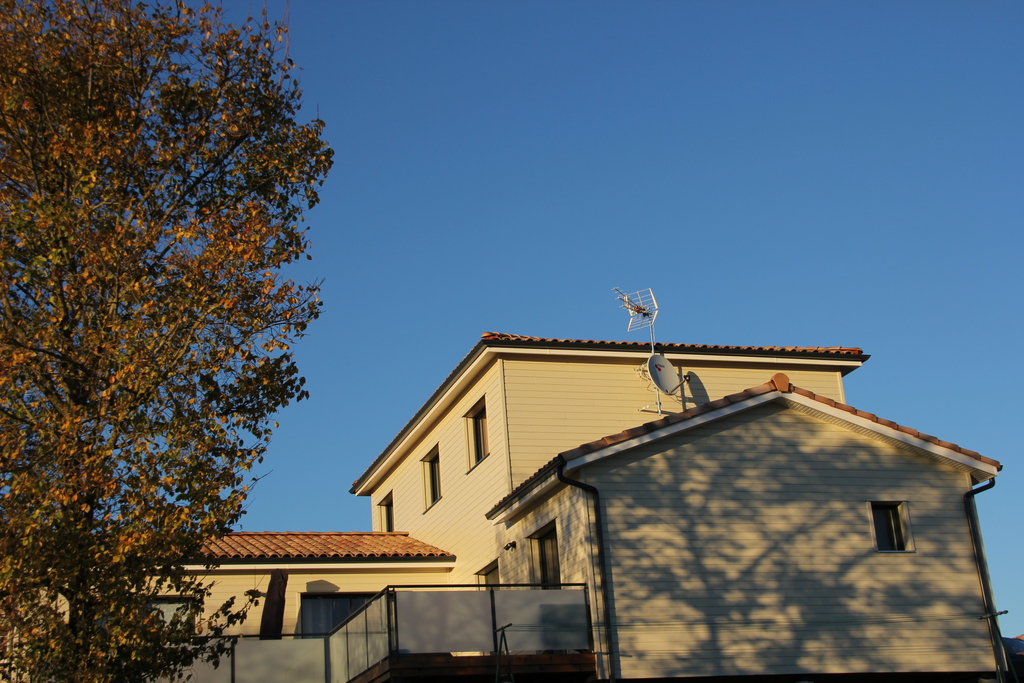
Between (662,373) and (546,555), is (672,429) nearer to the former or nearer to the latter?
(546,555)

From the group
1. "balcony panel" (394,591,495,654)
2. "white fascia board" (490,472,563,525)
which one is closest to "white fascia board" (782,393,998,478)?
"white fascia board" (490,472,563,525)

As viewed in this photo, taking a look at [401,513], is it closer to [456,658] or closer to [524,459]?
[524,459]

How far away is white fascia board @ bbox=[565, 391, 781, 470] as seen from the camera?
53.0 feet

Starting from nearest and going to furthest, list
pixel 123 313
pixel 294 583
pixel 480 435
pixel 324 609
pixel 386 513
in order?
pixel 123 313 → pixel 294 583 → pixel 324 609 → pixel 480 435 → pixel 386 513

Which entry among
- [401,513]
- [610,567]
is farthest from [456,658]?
[401,513]

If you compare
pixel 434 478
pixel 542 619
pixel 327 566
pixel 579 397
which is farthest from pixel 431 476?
pixel 542 619

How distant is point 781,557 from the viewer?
55.2 ft

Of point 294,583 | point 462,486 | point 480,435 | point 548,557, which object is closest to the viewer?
point 548,557

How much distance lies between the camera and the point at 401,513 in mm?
25516

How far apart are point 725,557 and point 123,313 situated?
30.2 feet

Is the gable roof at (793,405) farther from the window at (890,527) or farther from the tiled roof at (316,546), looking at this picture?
the tiled roof at (316,546)

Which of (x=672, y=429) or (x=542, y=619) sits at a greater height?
(x=672, y=429)

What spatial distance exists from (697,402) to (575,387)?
2.43 metres

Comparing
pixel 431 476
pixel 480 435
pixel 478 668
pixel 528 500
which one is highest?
pixel 480 435
